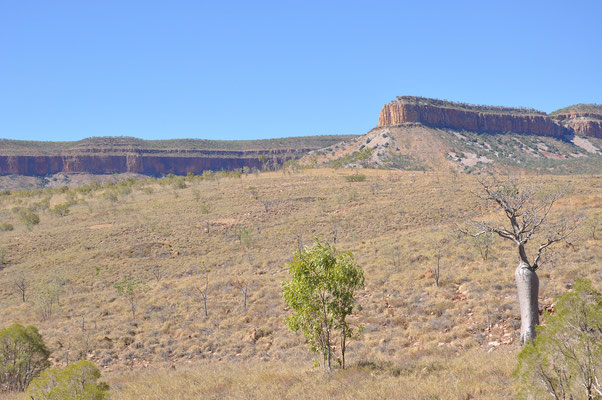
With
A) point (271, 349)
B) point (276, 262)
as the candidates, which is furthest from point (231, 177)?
point (271, 349)

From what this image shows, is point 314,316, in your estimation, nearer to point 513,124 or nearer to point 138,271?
point 138,271

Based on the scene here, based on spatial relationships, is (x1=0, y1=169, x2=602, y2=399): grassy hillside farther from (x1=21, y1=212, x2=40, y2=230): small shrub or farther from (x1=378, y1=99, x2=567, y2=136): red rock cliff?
(x1=378, y1=99, x2=567, y2=136): red rock cliff

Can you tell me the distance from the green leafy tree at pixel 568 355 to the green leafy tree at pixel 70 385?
26.6 ft

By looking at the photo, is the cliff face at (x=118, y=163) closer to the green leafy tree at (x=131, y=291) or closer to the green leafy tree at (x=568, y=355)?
the green leafy tree at (x=131, y=291)

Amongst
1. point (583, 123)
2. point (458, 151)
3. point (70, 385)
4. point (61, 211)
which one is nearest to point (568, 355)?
point (70, 385)

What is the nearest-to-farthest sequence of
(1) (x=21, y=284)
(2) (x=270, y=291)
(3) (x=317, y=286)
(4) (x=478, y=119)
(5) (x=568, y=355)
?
1. (5) (x=568, y=355)
2. (3) (x=317, y=286)
3. (2) (x=270, y=291)
4. (1) (x=21, y=284)
5. (4) (x=478, y=119)

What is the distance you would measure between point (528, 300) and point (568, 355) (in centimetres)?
375

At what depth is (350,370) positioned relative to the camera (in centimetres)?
1089

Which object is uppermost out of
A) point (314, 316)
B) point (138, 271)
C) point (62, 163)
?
point (62, 163)

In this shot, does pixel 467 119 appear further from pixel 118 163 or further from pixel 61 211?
pixel 118 163

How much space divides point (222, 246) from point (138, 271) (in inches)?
369

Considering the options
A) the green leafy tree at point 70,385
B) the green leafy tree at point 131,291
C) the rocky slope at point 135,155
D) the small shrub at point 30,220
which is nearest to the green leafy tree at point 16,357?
the green leafy tree at point 70,385

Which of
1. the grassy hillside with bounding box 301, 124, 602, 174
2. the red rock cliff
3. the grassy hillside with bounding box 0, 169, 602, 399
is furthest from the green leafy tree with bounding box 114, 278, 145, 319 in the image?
the red rock cliff

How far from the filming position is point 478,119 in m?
150
